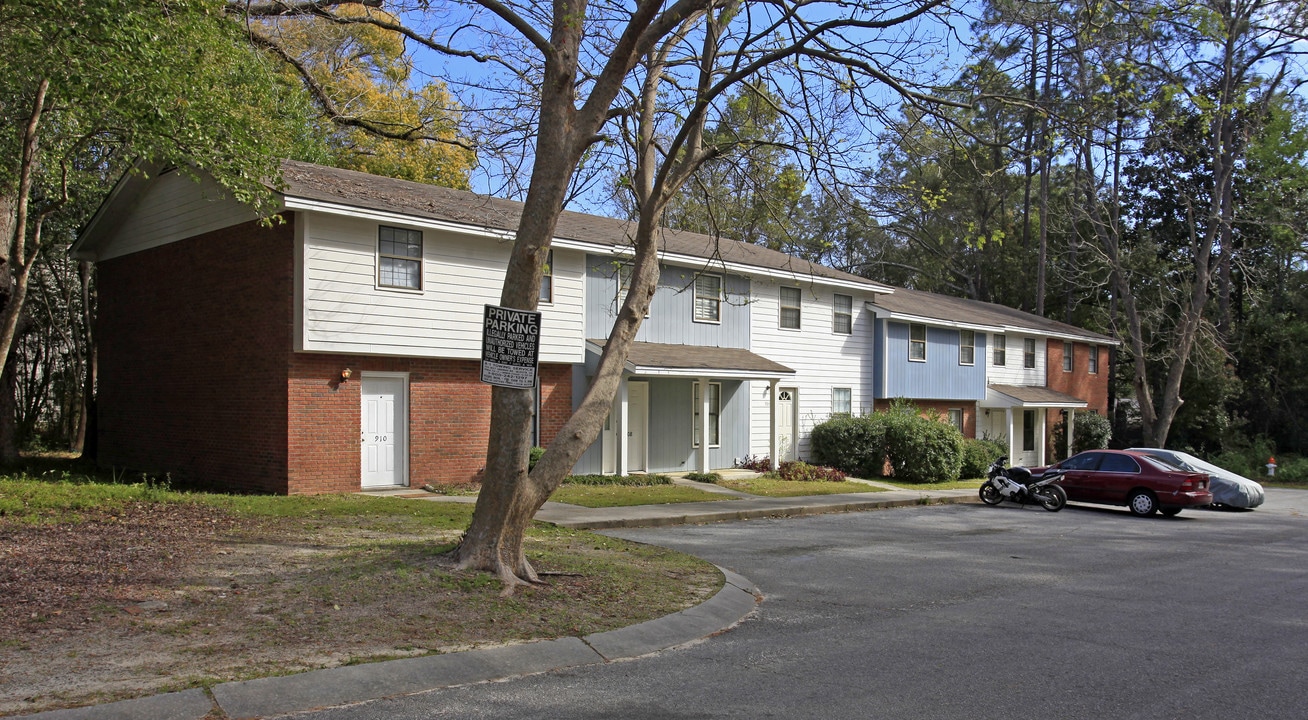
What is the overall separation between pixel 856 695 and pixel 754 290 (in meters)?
20.4

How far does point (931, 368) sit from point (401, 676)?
27.7 metres

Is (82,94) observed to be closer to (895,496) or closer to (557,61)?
(557,61)

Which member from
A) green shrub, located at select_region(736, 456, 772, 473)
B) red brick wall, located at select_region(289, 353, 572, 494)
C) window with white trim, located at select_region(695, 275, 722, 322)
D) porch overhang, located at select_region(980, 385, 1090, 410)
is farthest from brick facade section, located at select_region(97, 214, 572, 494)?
porch overhang, located at select_region(980, 385, 1090, 410)

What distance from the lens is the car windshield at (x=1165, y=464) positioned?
797 inches

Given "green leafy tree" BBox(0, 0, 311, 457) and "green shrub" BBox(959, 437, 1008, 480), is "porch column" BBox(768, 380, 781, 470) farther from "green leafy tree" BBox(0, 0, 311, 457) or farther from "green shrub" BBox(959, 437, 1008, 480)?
"green leafy tree" BBox(0, 0, 311, 457)

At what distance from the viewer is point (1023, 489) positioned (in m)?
20.9

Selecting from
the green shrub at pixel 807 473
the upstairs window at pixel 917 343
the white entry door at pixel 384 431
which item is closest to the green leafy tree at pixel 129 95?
the white entry door at pixel 384 431

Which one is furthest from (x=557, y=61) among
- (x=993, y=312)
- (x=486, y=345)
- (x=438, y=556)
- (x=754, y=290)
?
(x=993, y=312)

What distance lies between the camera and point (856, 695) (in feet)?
20.6

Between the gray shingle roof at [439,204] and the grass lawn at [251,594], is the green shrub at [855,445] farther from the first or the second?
the grass lawn at [251,594]

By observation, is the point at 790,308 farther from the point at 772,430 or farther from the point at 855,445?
the point at 855,445

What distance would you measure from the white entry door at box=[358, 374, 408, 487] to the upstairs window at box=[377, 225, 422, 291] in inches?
72.8

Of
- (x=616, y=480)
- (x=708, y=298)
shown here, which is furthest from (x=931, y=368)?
(x=616, y=480)

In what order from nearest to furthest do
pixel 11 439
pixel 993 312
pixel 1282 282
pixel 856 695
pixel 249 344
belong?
pixel 856 695 → pixel 249 344 → pixel 11 439 → pixel 993 312 → pixel 1282 282
